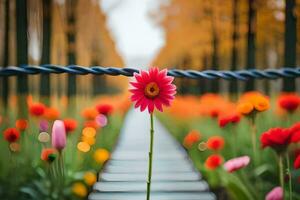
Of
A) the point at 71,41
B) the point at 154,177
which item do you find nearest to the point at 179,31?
the point at 71,41

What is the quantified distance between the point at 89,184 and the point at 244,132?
6.82ft

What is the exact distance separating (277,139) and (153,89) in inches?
21.1

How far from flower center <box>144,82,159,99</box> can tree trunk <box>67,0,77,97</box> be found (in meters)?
10.6

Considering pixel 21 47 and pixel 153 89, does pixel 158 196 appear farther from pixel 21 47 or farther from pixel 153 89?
pixel 153 89

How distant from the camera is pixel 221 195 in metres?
4.71

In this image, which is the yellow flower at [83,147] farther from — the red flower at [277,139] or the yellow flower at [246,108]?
the red flower at [277,139]

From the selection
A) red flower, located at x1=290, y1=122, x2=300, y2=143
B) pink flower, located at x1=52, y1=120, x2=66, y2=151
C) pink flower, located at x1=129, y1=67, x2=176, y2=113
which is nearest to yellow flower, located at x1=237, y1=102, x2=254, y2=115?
red flower, located at x1=290, y1=122, x2=300, y2=143

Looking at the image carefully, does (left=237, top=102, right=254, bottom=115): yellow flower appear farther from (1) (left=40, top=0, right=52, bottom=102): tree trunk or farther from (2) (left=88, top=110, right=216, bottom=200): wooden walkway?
(1) (left=40, top=0, right=52, bottom=102): tree trunk

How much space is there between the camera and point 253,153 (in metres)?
3.22

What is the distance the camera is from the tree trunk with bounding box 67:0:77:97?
1201cm

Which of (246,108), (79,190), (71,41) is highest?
(71,41)

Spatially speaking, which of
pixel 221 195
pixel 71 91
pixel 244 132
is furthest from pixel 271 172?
pixel 71 91

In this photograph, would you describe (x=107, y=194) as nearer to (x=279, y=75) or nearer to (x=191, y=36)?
(x=279, y=75)

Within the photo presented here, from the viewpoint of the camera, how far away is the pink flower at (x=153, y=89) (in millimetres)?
1236
